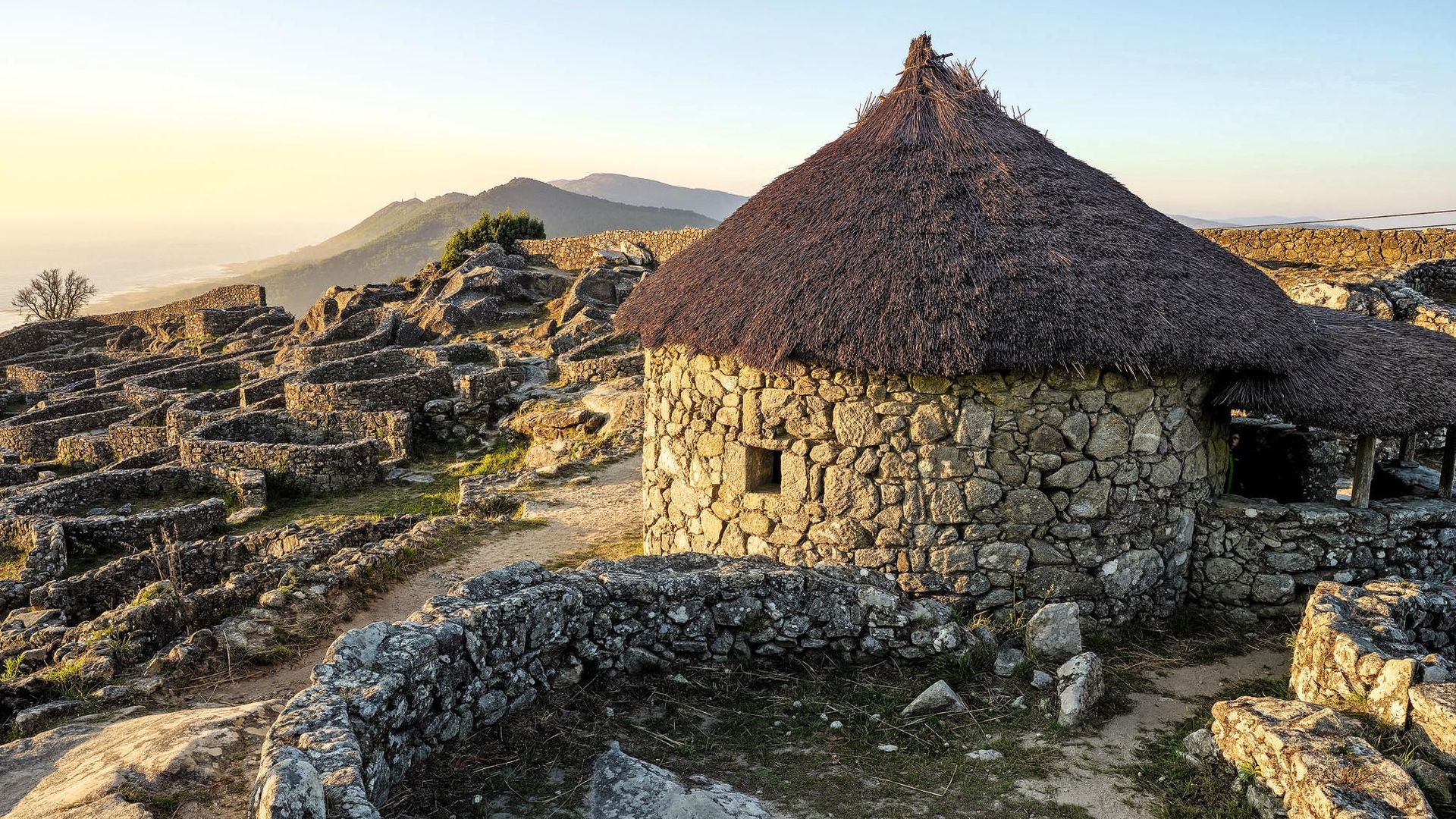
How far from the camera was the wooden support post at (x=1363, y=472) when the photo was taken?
8.41 metres

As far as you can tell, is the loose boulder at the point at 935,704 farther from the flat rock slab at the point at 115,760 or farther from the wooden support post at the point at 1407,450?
the wooden support post at the point at 1407,450

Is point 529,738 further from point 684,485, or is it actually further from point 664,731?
point 684,485

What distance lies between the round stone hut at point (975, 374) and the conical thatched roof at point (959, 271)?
2cm

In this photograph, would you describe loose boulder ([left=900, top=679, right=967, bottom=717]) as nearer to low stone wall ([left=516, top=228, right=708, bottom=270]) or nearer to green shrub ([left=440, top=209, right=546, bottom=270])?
low stone wall ([left=516, top=228, right=708, bottom=270])

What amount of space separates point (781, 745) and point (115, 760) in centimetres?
369

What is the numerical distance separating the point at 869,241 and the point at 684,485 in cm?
307

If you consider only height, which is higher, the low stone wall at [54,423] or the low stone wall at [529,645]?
the low stone wall at [529,645]

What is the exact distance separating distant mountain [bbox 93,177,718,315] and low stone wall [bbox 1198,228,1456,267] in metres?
88.4

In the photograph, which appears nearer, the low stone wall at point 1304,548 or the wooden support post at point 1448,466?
the low stone wall at point 1304,548

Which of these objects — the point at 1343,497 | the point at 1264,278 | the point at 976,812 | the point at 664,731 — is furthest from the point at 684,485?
the point at 1343,497

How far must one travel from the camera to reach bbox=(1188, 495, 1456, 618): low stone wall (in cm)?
823

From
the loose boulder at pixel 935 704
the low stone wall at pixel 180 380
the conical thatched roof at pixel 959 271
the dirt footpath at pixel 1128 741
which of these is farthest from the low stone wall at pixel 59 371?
the dirt footpath at pixel 1128 741

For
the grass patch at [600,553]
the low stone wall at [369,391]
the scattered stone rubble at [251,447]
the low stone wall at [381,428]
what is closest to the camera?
the scattered stone rubble at [251,447]

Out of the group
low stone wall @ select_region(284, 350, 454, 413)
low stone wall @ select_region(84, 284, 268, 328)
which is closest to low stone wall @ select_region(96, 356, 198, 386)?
low stone wall @ select_region(284, 350, 454, 413)
